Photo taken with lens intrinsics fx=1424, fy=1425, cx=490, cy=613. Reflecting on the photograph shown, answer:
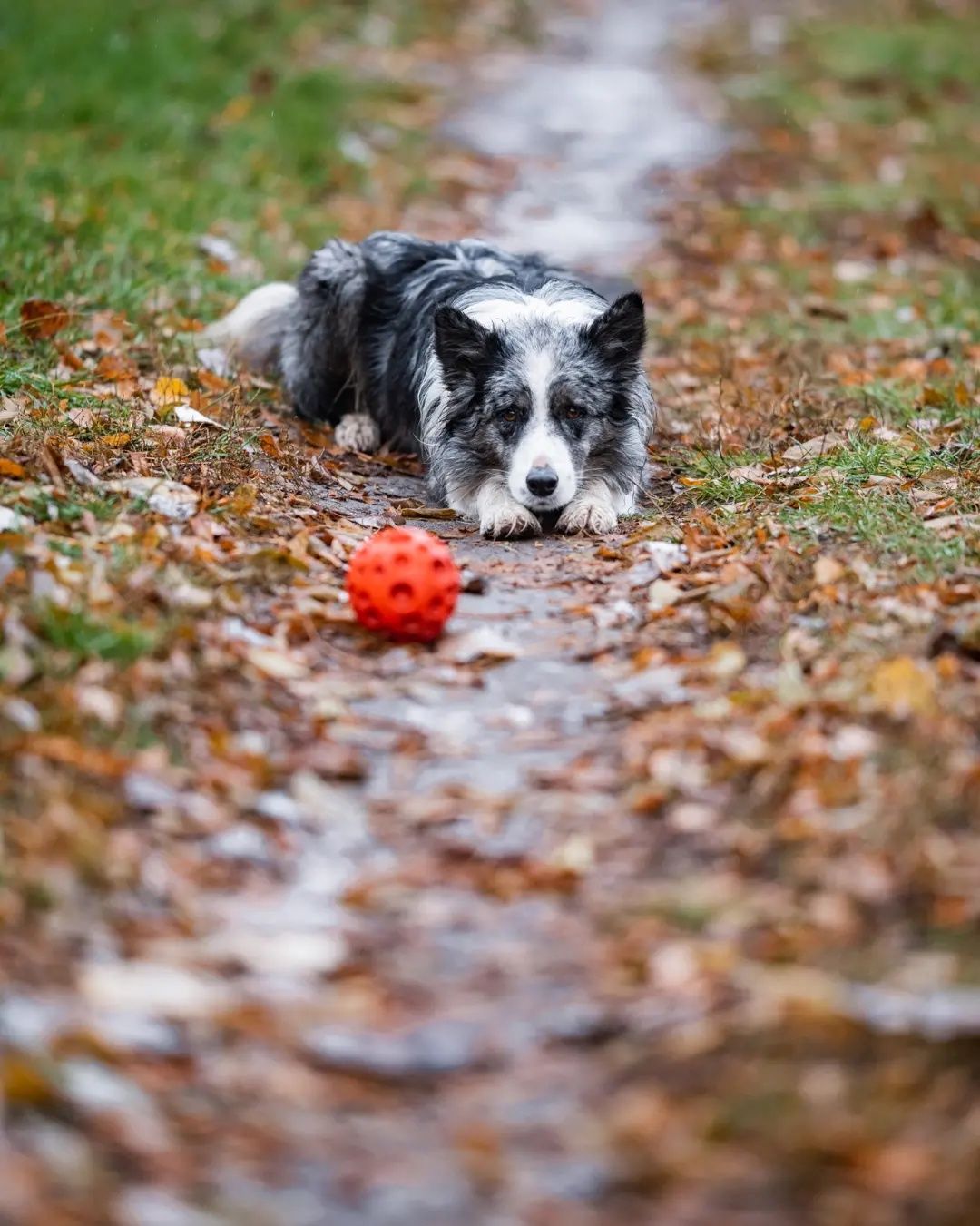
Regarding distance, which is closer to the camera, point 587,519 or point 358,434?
point 587,519

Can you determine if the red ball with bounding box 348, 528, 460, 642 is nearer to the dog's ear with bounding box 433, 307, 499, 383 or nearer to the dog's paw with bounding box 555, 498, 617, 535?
the dog's paw with bounding box 555, 498, 617, 535

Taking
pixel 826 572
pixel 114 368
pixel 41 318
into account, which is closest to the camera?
pixel 826 572

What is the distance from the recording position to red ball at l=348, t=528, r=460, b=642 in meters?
4.60

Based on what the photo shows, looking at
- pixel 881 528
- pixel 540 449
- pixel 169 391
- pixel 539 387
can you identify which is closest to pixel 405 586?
pixel 540 449

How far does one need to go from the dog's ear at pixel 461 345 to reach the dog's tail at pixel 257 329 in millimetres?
1848

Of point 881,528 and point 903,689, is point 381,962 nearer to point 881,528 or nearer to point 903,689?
point 903,689

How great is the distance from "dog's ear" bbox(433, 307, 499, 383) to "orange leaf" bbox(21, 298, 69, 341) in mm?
2039

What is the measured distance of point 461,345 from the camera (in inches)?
241

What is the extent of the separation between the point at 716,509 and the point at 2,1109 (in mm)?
4010

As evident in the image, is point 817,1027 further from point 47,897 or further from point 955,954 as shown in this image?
point 47,897

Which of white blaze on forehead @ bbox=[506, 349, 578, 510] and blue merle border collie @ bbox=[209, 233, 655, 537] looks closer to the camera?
white blaze on forehead @ bbox=[506, 349, 578, 510]

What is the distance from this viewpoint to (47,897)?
3.17 metres

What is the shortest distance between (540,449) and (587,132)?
340 inches

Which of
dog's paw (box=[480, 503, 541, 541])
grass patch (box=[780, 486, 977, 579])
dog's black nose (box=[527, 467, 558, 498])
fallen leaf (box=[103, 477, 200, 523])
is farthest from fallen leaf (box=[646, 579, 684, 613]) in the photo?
fallen leaf (box=[103, 477, 200, 523])
